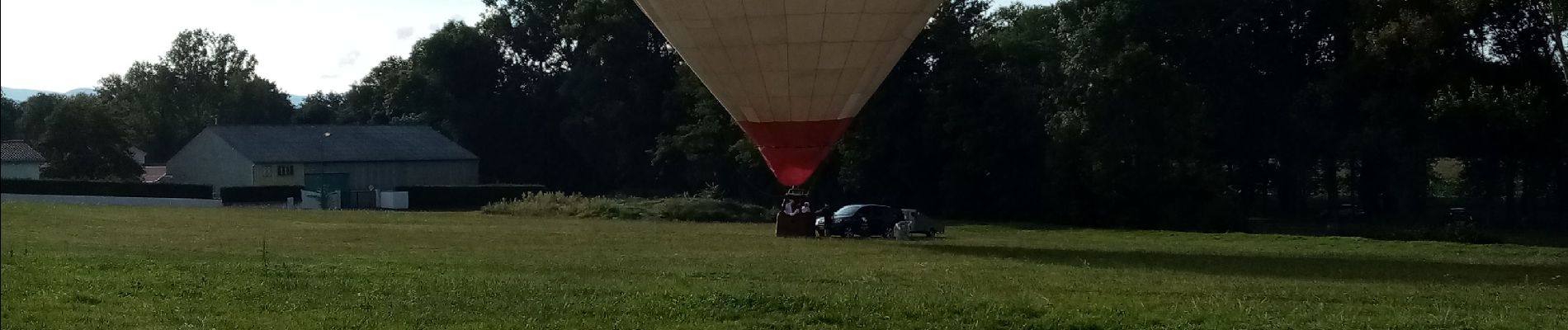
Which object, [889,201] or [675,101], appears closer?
[889,201]

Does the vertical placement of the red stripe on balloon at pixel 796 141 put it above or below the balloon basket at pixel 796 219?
above

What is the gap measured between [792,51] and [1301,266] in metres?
7.04

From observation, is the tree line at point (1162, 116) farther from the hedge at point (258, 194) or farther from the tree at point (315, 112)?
the tree at point (315, 112)

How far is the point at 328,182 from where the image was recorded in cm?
6053

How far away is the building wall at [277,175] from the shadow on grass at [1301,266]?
4147 cm

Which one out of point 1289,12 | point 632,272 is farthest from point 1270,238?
point 1289,12

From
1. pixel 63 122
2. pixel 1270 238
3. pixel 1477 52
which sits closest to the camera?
pixel 1270 238

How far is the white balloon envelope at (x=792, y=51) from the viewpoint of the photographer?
1948cm

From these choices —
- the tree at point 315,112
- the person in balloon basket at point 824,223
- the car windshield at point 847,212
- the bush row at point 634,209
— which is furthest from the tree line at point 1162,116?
the tree at point 315,112

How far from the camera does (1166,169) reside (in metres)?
42.9

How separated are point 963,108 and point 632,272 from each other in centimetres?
3260

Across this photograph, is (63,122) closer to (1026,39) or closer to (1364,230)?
(1026,39)

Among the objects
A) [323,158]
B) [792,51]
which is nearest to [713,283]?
[792,51]

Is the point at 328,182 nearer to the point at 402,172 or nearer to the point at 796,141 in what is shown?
the point at 402,172
